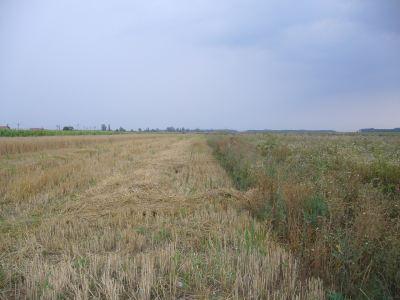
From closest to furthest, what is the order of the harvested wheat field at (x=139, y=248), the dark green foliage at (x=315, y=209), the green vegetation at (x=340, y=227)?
1. the harvested wheat field at (x=139, y=248)
2. the green vegetation at (x=340, y=227)
3. the dark green foliage at (x=315, y=209)

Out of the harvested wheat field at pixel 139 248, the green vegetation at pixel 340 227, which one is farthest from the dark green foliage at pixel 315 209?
the harvested wheat field at pixel 139 248

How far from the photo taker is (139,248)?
4500mm

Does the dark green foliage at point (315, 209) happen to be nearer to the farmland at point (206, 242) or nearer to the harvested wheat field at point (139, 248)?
the farmland at point (206, 242)

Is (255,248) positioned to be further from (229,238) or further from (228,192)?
(228,192)

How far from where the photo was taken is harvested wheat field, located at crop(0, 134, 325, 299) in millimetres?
3330

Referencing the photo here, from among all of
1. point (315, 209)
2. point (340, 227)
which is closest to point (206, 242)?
point (340, 227)

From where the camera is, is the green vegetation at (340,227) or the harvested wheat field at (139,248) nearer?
the harvested wheat field at (139,248)

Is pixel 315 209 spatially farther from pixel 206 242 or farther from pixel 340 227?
pixel 206 242

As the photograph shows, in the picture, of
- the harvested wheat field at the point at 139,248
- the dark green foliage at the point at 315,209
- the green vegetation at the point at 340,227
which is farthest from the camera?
the dark green foliage at the point at 315,209

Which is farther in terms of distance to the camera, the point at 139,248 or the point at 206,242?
the point at 206,242

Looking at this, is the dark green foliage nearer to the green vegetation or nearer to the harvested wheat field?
the green vegetation

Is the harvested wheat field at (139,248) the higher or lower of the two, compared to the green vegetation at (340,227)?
lower

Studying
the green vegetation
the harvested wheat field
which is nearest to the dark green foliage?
the green vegetation

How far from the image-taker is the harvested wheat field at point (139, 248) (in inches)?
131
